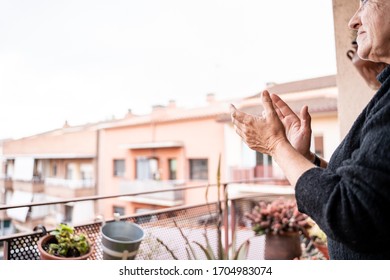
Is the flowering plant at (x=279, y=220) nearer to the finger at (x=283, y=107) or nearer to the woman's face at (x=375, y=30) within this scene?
the finger at (x=283, y=107)

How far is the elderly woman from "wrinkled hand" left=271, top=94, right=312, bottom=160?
123 millimetres

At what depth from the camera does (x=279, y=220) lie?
7.27 ft

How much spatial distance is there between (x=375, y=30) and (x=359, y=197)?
32 cm

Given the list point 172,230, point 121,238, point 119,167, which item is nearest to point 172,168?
point 119,167

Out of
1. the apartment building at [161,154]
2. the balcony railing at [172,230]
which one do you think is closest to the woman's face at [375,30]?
the balcony railing at [172,230]

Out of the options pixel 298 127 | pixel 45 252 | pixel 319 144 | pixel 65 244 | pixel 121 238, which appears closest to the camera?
pixel 298 127

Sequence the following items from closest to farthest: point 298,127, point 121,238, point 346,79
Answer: point 298,127
point 121,238
point 346,79

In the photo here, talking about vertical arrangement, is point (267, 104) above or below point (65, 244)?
above

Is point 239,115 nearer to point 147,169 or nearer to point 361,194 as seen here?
point 361,194

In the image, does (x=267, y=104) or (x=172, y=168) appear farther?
(x=172, y=168)

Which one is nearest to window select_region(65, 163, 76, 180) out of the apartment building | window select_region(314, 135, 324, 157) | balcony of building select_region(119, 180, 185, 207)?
the apartment building

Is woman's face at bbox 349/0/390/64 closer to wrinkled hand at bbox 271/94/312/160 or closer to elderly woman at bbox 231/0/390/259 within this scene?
elderly woman at bbox 231/0/390/259

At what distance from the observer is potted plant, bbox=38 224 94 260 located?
4.37 feet
